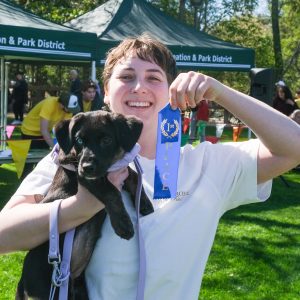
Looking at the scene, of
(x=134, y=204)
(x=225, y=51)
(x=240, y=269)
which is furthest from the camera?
(x=225, y=51)

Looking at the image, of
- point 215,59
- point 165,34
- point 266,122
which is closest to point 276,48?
point 165,34

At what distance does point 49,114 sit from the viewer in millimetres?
8641

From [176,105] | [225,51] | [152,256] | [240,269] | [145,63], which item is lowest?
[240,269]

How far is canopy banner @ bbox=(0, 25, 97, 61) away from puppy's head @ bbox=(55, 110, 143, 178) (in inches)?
262

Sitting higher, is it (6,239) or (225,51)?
(225,51)

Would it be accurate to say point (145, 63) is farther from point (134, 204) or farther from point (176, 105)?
point (134, 204)

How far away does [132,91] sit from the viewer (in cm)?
214

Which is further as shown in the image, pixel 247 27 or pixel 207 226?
pixel 247 27

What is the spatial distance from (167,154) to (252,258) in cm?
442

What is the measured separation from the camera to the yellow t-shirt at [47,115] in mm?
8641

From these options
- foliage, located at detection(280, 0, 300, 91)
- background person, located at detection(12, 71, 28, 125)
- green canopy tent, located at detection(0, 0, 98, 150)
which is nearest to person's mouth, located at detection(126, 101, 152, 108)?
green canopy tent, located at detection(0, 0, 98, 150)

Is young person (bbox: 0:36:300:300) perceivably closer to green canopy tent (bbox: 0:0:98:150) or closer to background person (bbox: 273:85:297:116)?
green canopy tent (bbox: 0:0:98:150)

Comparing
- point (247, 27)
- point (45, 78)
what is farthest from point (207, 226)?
point (247, 27)

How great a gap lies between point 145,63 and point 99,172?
49 cm
